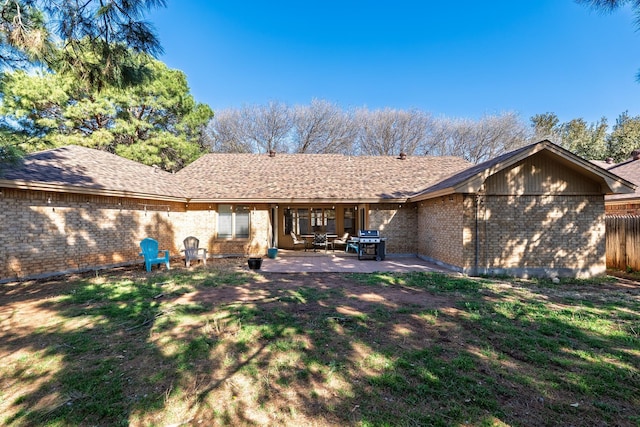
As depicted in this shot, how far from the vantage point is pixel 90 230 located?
8.59m

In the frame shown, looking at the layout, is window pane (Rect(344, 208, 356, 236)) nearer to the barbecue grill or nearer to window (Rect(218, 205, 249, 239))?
the barbecue grill

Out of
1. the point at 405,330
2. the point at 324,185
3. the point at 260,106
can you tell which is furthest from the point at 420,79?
the point at 405,330

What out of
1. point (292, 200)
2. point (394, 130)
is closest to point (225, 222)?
point (292, 200)

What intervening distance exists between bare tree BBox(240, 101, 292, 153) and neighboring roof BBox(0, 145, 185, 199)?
13482 mm

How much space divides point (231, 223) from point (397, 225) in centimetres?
719

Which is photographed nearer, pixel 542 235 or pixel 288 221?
pixel 542 235

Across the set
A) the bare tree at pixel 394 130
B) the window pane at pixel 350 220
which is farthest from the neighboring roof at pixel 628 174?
the bare tree at pixel 394 130

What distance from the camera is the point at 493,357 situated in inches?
135

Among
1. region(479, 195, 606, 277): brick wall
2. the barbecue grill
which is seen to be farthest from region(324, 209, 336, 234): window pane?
region(479, 195, 606, 277): brick wall

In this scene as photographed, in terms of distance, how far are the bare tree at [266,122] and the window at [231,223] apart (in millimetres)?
14146

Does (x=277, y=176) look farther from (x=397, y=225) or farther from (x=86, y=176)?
(x=86, y=176)

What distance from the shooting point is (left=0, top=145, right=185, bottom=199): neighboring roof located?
7406 millimetres

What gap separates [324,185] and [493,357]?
1000cm

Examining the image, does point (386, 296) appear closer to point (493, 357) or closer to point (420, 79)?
point (493, 357)
